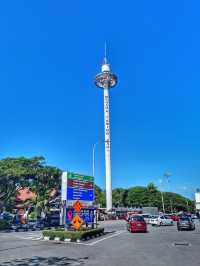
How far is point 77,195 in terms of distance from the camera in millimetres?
30938

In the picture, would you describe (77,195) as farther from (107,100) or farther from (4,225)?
(107,100)

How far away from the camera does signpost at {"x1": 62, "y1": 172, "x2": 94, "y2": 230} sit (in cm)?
2969

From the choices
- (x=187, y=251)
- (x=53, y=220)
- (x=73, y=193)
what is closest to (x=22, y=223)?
(x=53, y=220)

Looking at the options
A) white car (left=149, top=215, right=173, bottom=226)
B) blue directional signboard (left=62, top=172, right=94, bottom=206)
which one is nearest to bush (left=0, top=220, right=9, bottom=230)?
blue directional signboard (left=62, top=172, right=94, bottom=206)

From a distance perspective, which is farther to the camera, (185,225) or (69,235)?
(185,225)

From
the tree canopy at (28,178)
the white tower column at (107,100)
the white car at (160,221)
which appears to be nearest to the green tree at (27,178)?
the tree canopy at (28,178)

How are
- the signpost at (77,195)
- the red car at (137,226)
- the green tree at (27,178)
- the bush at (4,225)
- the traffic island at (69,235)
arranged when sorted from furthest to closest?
1. the green tree at (27,178)
2. the bush at (4,225)
3. the red car at (137,226)
4. the signpost at (77,195)
5. the traffic island at (69,235)

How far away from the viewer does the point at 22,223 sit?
41094 mm

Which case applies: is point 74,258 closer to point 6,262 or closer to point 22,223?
point 6,262

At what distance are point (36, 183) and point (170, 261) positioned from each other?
36.8 meters

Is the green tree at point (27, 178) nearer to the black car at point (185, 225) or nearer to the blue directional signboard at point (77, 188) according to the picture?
the blue directional signboard at point (77, 188)

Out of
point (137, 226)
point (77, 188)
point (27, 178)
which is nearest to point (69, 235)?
point (77, 188)

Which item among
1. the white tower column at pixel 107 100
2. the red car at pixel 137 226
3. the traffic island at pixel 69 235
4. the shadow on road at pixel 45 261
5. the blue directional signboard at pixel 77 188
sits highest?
the white tower column at pixel 107 100

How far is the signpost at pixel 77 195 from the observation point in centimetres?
2969
